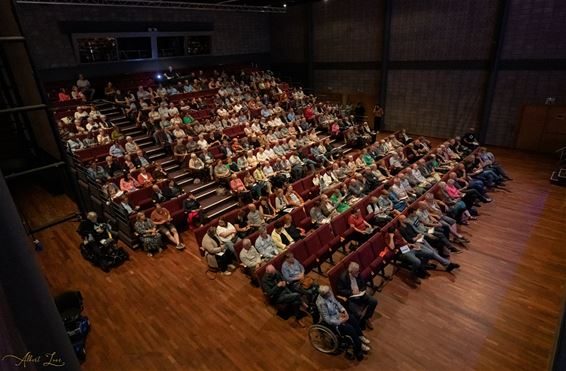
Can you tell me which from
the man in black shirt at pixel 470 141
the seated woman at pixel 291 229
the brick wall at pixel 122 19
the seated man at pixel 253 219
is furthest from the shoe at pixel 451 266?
the brick wall at pixel 122 19

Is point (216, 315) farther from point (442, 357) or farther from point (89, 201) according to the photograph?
point (89, 201)

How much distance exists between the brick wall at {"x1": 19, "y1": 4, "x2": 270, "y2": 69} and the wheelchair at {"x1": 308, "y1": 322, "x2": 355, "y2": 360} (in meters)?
8.93

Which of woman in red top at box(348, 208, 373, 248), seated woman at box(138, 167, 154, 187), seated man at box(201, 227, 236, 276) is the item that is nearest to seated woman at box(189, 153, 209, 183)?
seated woman at box(138, 167, 154, 187)

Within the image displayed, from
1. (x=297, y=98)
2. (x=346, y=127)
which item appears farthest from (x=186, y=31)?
(x=346, y=127)

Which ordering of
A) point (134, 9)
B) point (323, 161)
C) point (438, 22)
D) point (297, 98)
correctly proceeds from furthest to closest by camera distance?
1. point (297, 98)
2. point (134, 9)
3. point (438, 22)
4. point (323, 161)

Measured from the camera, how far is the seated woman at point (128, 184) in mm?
7328

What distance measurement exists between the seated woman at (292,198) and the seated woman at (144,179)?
9.76 feet

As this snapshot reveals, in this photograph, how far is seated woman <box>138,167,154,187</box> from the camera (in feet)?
24.9

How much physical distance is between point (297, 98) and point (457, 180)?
774cm

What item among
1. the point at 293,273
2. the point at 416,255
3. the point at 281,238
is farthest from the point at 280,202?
the point at 416,255

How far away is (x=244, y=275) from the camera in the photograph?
19.0 feet

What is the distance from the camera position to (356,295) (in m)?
4.43

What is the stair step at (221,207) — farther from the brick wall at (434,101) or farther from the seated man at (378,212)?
the brick wall at (434,101)

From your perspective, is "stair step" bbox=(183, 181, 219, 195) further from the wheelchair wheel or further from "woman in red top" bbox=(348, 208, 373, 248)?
the wheelchair wheel
